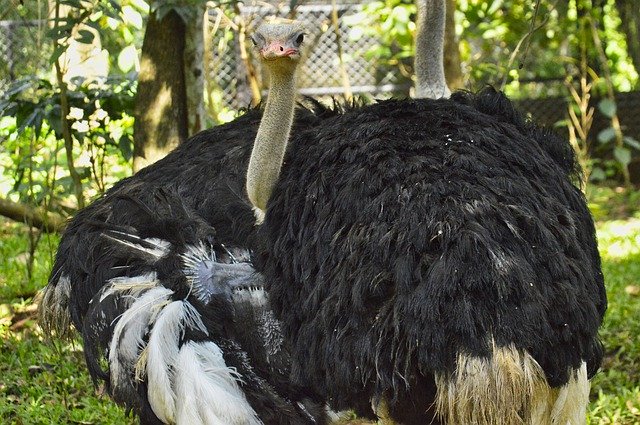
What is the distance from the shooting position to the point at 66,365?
14.6 ft

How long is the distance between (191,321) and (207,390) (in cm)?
23

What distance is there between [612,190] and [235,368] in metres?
6.13

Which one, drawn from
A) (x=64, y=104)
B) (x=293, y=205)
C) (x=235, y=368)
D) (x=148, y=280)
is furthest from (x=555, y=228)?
(x=64, y=104)

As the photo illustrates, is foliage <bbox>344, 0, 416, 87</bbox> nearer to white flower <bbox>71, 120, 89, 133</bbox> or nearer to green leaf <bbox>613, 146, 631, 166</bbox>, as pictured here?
green leaf <bbox>613, 146, 631, 166</bbox>

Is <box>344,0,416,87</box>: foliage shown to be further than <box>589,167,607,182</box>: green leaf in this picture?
No

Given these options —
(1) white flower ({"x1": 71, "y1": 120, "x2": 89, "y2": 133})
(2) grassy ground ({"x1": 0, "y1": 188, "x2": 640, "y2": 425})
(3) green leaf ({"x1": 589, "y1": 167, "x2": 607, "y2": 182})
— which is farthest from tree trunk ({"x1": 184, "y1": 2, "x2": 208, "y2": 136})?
(3) green leaf ({"x1": 589, "y1": 167, "x2": 607, "y2": 182})

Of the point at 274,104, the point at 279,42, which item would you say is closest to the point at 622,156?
the point at 274,104

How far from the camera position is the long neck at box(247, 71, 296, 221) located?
2912 millimetres

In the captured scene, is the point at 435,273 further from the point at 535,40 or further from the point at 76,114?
the point at 535,40

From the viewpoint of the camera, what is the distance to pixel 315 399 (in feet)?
9.10

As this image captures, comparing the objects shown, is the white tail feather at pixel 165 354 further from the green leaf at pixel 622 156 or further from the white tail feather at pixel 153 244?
the green leaf at pixel 622 156

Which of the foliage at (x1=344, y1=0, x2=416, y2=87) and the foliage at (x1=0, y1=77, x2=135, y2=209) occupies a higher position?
the foliage at (x1=344, y1=0, x2=416, y2=87)

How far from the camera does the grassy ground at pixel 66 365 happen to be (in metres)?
3.99

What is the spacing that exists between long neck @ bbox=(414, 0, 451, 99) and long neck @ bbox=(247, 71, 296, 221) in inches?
38.9
